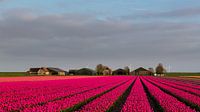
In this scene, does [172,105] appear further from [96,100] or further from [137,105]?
[96,100]

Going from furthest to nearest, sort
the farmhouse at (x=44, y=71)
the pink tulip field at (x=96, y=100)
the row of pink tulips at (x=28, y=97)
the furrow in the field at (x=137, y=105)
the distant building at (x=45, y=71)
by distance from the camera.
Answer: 1. the farmhouse at (x=44, y=71)
2. the distant building at (x=45, y=71)
3. the row of pink tulips at (x=28, y=97)
4. the pink tulip field at (x=96, y=100)
5. the furrow in the field at (x=137, y=105)

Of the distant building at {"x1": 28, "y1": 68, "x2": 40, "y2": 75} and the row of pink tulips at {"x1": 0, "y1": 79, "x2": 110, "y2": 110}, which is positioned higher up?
the distant building at {"x1": 28, "y1": 68, "x2": 40, "y2": 75}

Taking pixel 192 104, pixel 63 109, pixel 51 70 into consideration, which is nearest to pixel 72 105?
pixel 63 109

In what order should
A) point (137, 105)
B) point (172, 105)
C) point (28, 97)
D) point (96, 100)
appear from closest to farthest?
point (137, 105) → point (172, 105) → point (96, 100) → point (28, 97)

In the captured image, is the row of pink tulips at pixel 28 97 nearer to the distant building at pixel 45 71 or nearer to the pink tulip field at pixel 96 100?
the pink tulip field at pixel 96 100

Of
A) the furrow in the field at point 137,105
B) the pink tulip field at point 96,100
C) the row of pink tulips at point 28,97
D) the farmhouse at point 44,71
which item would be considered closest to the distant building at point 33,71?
the farmhouse at point 44,71

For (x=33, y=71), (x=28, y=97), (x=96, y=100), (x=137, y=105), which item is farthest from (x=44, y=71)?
(x=137, y=105)

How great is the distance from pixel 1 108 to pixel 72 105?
349 centimetres

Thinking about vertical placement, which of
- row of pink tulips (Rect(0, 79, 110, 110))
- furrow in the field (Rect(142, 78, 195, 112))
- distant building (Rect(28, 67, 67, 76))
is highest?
distant building (Rect(28, 67, 67, 76))

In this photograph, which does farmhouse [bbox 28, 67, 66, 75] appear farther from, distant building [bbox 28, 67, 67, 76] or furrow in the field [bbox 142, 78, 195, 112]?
furrow in the field [bbox 142, 78, 195, 112]

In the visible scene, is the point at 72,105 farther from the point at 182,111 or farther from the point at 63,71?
the point at 63,71

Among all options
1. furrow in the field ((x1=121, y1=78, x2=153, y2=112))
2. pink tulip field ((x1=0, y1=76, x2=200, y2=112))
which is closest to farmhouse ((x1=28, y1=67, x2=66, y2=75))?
pink tulip field ((x1=0, y1=76, x2=200, y2=112))

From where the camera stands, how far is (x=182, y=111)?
15.1 meters

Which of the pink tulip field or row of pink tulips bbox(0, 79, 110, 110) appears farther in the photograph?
row of pink tulips bbox(0, 79, 110, 110)
